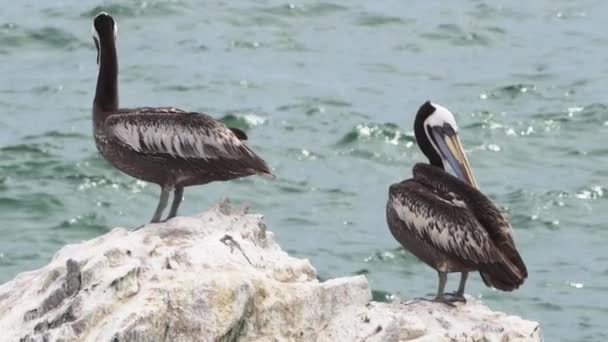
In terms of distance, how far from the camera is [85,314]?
9.31 metres

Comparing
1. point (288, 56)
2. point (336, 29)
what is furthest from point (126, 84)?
point (336, 29)

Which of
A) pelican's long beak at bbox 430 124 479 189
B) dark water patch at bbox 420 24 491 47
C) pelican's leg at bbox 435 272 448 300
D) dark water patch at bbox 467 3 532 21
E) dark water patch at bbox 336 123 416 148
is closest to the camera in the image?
pelican's leg at bbox 435 272 448 300

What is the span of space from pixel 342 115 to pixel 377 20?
21.0 ft

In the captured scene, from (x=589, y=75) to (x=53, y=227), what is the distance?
10.8 metres

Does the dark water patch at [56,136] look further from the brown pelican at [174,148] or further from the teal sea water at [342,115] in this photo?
the brown pelican at [174,148]

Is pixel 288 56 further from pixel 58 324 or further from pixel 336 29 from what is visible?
pixel 58 324

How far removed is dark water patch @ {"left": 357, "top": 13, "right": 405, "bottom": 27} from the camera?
3088cm

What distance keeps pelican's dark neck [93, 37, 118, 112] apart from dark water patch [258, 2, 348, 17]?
1848 centimetres

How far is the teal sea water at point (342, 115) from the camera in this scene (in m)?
20.4

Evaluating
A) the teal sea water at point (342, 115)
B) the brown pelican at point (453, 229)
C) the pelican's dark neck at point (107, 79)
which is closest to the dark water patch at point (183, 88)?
the teal sea water at point (342, 115)

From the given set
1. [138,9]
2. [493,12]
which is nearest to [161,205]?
[138,9]

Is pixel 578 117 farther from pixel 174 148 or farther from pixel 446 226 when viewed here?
pixel 174 148

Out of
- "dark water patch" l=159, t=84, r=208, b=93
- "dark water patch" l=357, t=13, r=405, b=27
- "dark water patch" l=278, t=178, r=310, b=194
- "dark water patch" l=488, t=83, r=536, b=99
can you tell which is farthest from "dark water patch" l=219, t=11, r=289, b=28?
"dark water patch" l=278, t=178, r=310, b=194

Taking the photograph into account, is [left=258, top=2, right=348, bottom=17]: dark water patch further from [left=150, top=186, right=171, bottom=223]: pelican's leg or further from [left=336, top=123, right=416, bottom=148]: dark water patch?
[left=150, top=186, right=171, bottom=223]: pelican's leg
